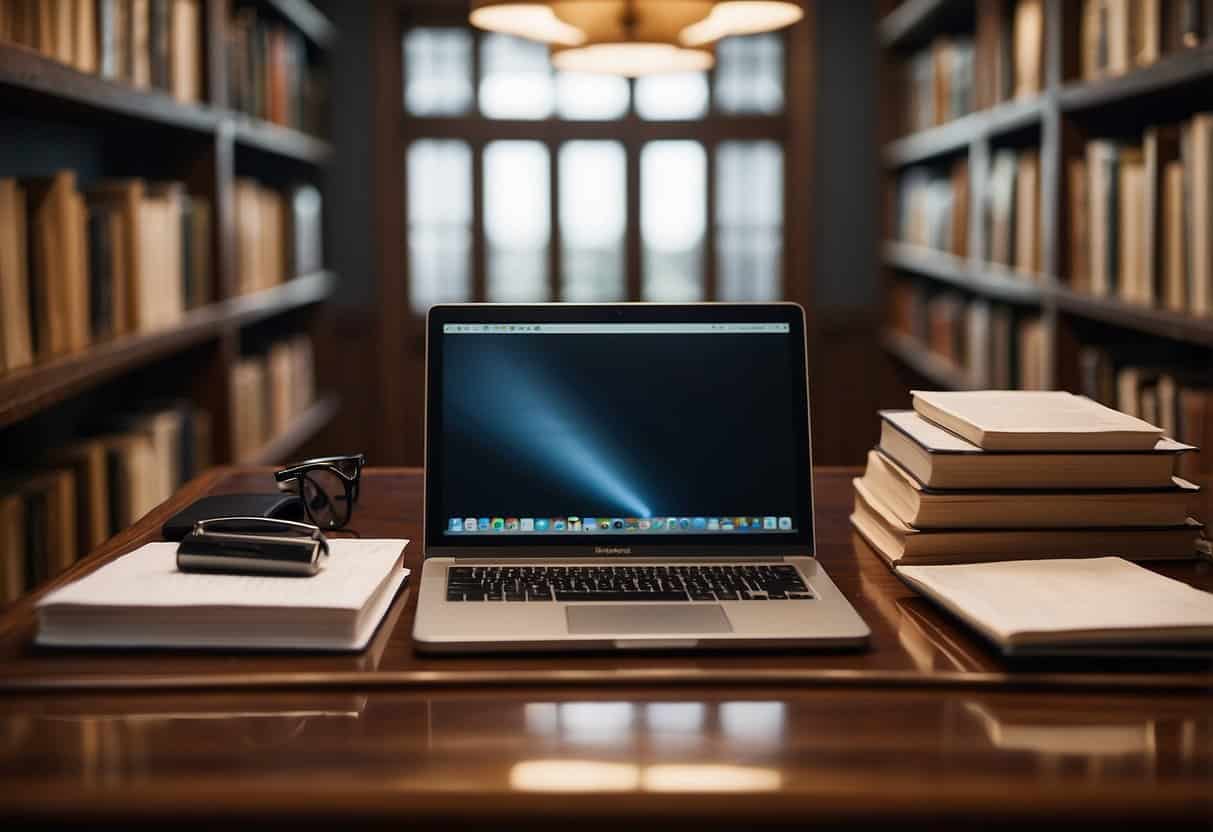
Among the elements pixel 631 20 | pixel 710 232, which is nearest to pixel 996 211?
pixel 631 20

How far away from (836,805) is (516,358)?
2.03 feet

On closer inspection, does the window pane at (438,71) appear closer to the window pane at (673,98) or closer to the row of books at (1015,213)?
the window pane at (673,98)

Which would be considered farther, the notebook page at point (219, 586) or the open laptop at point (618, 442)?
the open laptop at point (618, 442)

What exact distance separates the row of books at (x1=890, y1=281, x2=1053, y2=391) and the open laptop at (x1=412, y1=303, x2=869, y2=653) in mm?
1785

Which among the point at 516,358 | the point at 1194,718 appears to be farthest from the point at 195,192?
the point at 1194,718

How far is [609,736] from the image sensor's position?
2.82 feet

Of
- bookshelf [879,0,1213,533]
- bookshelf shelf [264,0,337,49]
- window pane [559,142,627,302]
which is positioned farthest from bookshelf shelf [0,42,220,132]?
window pane [559,142,627,302]

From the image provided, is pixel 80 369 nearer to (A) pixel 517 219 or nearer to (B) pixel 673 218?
(A) pixel 517 219

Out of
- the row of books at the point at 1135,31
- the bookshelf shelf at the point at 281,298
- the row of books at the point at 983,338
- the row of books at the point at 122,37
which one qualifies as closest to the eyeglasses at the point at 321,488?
the row of books at the point at 122,37

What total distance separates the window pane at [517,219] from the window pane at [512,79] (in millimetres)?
149

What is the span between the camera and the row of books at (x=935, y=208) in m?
3.87

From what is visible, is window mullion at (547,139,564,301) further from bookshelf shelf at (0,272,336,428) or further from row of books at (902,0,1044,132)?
bookshelf shelf at (0,272,336,428)

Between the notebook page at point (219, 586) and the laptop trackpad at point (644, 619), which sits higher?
the notebook page at point (219, 586)

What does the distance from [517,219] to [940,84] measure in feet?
5.97
